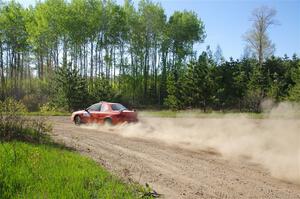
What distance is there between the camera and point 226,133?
709 inches

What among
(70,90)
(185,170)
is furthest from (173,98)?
(185,170)

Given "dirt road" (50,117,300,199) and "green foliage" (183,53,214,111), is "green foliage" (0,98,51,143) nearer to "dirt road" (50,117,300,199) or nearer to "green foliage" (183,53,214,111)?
"dirt road" (50,117,300,199)

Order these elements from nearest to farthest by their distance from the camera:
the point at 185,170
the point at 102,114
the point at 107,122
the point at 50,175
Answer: the point at 50,175 → the point at 185,170 → the point at 107,122 → the point at 102,114

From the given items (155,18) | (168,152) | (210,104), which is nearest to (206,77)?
(210,104)

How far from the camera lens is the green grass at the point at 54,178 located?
7441 mm

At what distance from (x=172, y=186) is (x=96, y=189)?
6.30ft

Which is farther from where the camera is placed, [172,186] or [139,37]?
[139,37]

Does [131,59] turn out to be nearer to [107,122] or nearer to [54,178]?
[107,122]

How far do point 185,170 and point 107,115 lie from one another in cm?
1144

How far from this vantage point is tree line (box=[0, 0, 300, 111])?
4638cm

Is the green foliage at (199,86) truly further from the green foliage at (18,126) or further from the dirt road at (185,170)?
the green foliage at (18,126)

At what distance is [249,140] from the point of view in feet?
51.2

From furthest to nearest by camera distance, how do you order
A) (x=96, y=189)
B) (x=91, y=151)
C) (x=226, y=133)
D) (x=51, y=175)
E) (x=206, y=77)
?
(x=206, y=77) → (x=226, y=133) → (x=91, y=151) → (x=51, y=175) → (x=96, y=189)

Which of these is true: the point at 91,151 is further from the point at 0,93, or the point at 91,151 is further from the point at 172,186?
the point at 0,93
